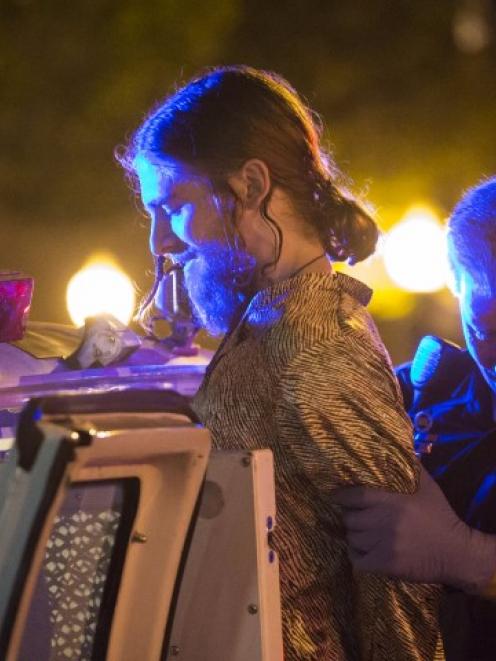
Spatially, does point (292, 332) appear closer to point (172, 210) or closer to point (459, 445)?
point (172, 210)

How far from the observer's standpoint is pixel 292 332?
5.53ft

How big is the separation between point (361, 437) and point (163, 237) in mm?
620

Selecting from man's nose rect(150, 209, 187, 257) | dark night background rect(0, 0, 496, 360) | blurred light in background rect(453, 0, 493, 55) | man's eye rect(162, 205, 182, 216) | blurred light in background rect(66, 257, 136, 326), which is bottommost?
man's nose rect(150, 209, 187, 257)

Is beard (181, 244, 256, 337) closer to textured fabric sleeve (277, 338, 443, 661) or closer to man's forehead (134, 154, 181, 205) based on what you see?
man's forehead (134, 154, 181, 205)

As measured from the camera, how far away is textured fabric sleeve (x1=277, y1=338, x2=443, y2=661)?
5.31 feet

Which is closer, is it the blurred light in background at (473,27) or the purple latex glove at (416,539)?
the purple latex glove at (416,539)

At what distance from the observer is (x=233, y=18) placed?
553 cm

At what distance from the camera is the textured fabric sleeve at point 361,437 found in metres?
1.62

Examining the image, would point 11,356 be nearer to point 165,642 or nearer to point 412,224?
point 165,642

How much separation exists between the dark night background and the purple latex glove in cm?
307

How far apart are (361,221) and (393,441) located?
59cm

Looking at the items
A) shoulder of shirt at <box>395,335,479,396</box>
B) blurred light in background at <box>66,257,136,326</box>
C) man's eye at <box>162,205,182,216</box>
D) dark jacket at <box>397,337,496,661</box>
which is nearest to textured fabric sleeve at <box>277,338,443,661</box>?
dark jacket at <box>397,337,496,661</box>

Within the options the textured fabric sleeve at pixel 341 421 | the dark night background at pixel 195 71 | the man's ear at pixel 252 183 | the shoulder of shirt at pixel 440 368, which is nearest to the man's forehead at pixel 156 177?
the man's ear at pixel 252 183

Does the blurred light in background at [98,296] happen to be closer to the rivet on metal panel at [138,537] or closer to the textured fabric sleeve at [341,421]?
the textured fabric sleeve at [341,421]
